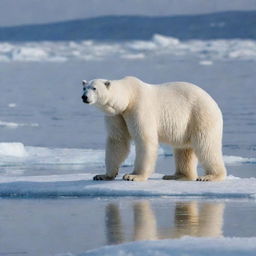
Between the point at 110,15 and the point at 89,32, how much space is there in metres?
7.46

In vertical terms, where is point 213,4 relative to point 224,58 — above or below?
above

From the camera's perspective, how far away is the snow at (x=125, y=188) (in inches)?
253

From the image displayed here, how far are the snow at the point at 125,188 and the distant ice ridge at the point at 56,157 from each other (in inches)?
73.0

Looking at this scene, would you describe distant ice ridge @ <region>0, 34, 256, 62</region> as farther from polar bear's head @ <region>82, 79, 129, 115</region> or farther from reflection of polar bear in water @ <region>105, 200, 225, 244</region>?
reflection of polar bear in water @ <region>105, 200, 225, 244</region>

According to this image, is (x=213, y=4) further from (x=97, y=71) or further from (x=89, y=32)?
(x=97, y=71)

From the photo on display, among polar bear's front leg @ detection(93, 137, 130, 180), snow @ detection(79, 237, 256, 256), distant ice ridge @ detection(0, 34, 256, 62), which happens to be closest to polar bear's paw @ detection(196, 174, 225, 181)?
polar bear's front leg @ detection(93, 137, 130, 180)

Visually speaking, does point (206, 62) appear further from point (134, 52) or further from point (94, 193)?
point (94, 193)

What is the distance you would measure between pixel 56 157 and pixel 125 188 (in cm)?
262

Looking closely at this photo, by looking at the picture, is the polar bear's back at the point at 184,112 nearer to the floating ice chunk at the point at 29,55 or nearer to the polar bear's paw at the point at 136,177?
the polar bear's paw at the point at 136,177

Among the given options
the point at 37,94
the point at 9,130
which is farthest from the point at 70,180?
the point at 37,94

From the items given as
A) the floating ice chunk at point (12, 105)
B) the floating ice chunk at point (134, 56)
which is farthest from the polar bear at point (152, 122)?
the floating ice chunk at point (134, 56)

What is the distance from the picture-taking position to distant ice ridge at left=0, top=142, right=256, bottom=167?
28.8 feet

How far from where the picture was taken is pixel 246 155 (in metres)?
9.38

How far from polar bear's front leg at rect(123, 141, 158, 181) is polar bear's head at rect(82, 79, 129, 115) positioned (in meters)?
0.29
